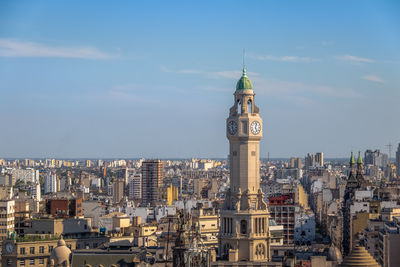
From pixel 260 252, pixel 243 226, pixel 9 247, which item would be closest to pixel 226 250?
pixel 243 226

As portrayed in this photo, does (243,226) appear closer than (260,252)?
No

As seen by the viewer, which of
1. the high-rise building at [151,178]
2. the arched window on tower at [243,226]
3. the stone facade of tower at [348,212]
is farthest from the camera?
the high-rise building at [151,178]

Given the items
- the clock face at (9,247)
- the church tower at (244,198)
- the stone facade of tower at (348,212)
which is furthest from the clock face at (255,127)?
the stone facade of tower at (348,212)

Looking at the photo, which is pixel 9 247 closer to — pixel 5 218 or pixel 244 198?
pixel 5 218

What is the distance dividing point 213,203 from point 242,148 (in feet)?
230

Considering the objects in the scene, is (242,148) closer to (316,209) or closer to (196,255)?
(196,255)

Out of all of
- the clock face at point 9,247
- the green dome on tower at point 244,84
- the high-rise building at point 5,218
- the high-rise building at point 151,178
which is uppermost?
Answer: the green dome on tower at point 244,84

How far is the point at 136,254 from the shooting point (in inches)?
2478

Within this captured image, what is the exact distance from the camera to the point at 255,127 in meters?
60.5

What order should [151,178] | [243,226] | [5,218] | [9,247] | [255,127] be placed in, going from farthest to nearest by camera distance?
[151,178] < [5,218] < [9,247] < [255,127] < [243,226]

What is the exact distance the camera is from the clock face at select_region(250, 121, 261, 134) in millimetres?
60450

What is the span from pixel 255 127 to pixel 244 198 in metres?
4.31

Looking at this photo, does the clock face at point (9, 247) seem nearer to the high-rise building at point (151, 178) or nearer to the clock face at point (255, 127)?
the clock face at point (255, 127)

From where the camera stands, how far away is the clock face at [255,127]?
6045 centimetres
